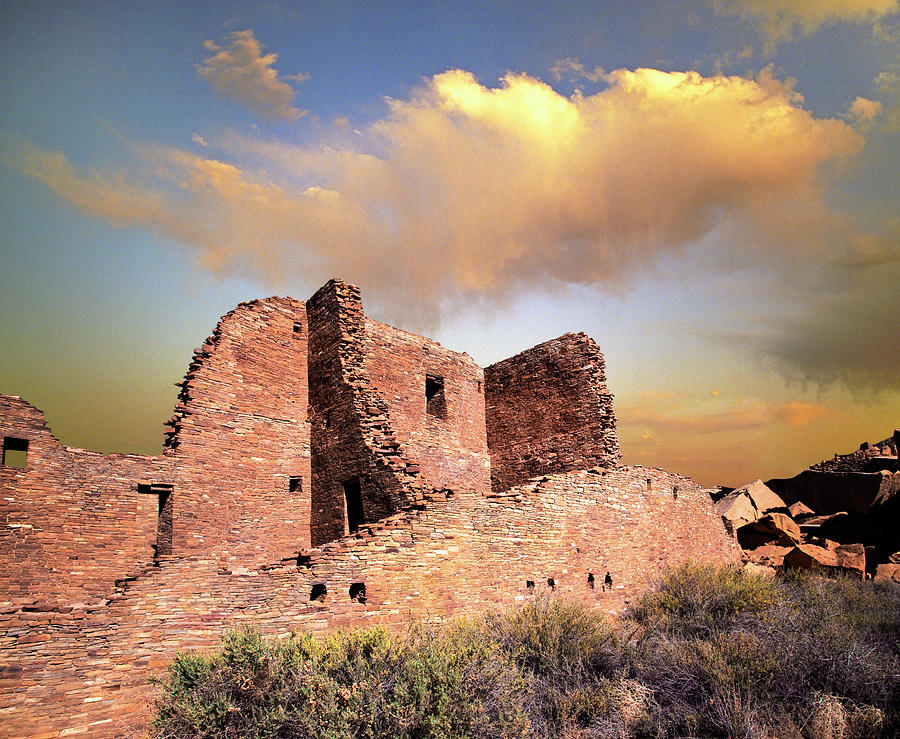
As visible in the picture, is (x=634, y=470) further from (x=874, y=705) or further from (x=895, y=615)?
(x=874, y=705)

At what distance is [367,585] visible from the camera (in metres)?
8.00

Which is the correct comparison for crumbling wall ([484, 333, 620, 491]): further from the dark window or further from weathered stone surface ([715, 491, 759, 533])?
the dark window

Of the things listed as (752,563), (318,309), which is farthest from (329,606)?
(752,563)

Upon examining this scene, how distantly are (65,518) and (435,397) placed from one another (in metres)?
8.86

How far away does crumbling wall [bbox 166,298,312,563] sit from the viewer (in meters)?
10.5

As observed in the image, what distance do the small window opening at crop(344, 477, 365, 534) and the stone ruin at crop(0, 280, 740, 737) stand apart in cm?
4

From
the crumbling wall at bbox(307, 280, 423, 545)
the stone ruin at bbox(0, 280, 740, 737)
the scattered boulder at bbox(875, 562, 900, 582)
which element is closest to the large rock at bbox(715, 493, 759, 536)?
the stone ruin at bbox(0, 280, 740, 737)

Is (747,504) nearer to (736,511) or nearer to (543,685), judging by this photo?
(736,511)

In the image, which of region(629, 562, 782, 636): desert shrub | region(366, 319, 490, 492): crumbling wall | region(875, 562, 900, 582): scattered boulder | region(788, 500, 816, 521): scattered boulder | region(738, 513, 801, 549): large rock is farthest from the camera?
region(788, 500, 816, 521): scattered boulder

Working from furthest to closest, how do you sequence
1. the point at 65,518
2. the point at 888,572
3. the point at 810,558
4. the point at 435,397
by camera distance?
the point at 435,397 → the point at 810,558 → the point at 888,572 → the point at 65,518

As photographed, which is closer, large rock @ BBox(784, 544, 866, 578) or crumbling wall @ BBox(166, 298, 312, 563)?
crumbling wall @ BBox(166, 298, 312, 563)

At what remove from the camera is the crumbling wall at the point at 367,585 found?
5848mm

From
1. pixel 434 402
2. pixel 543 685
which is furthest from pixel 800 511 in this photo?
pixel 543 685

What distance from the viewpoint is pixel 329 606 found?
7605 mm
